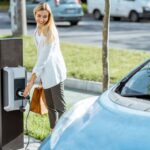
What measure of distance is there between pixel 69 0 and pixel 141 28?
3664 mm

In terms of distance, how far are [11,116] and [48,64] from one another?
2.46ft

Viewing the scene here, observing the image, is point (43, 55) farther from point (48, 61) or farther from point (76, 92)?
point (76, 92)

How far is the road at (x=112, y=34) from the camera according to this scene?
1748 cm

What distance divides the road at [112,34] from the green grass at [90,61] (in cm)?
281

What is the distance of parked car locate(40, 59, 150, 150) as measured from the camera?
3.64 metres

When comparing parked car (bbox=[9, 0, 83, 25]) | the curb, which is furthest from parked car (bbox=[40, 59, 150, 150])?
parked car (bbox=[9, 0, 83, 25])

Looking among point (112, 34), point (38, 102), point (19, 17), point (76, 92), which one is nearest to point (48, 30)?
point (38, 102)

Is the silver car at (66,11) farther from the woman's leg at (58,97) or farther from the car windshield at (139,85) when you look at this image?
the car windshield at (139,85)

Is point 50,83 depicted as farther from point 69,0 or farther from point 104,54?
point 69,0

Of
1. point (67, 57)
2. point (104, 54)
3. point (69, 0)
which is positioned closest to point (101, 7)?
point (69, 0)

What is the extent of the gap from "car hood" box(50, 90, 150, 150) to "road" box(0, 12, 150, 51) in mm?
11856

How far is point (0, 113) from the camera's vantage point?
6.18 m

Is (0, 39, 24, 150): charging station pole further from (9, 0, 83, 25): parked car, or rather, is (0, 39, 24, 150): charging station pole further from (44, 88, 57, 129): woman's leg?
(9, 0, 83, 25): parked car

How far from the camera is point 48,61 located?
19.8 feet
